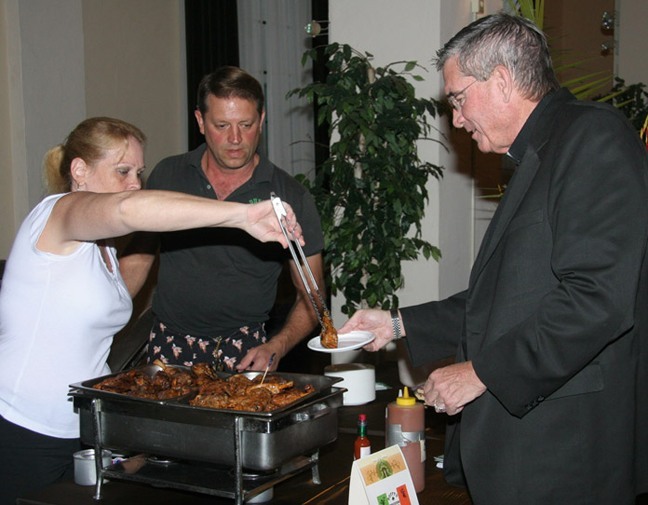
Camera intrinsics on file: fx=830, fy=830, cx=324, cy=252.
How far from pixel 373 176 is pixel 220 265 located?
1.20 meters

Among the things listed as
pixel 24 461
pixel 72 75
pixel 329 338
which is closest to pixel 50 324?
pixel 24 461

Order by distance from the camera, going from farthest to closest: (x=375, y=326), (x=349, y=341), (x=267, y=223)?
(x=375, y=326) → (x=349, y=341) → (x=267, y=223)

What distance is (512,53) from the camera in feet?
5.51

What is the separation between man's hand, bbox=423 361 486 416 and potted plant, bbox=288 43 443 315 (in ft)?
6.43

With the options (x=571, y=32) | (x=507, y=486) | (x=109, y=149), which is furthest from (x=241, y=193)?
(x=571, y=32)

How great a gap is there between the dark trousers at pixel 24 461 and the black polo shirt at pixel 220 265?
78cm

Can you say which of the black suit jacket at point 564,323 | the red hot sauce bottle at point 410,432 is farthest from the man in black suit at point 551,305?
the red hot sauce bottle at point 410,432

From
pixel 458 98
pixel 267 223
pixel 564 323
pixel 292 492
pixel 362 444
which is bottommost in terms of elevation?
pixel 292 492

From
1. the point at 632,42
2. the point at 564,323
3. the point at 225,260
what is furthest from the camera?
the point at 632,42

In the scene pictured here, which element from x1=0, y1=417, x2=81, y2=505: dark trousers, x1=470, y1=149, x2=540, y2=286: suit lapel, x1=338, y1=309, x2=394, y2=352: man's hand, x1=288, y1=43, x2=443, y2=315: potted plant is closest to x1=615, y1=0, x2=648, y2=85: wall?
x1=288, y1=43, x2=443, y2=315: potted plant

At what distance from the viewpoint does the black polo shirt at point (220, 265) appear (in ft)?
8.80

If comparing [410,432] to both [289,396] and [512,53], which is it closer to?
[289,396]

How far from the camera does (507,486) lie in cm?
160

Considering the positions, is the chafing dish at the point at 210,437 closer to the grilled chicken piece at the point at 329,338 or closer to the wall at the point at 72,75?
the grilled chicken piece at the point at 329,338
